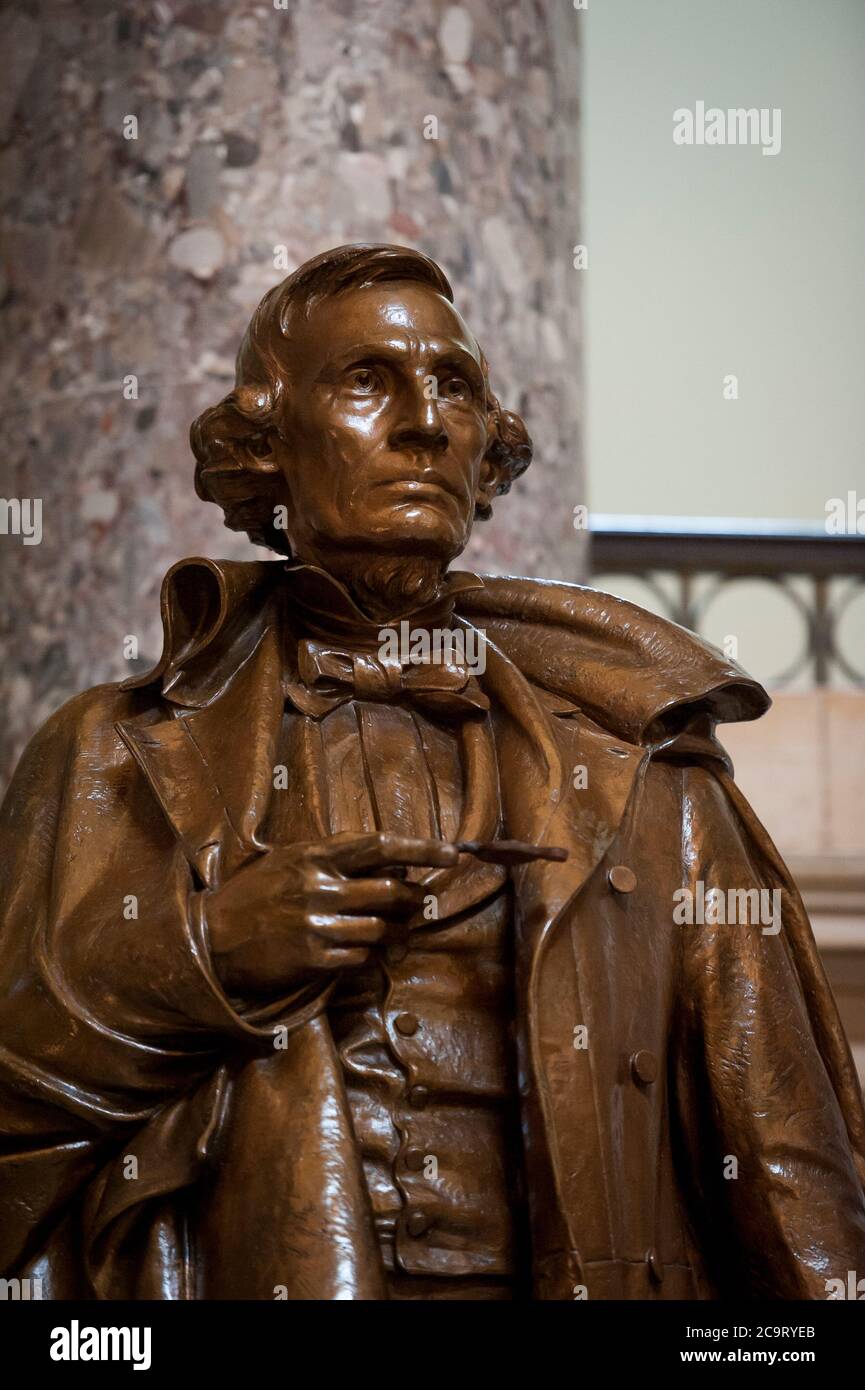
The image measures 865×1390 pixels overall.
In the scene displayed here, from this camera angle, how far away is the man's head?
2477mm

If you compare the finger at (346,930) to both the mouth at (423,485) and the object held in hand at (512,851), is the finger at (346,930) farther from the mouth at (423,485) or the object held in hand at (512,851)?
the mouth at (423,485)

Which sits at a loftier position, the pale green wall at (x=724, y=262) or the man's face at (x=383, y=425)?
the pale green wall at (x=724, y=262)

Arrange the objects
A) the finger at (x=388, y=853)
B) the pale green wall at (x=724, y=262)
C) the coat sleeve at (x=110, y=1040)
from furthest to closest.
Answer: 1. the pale green wall at (x=724, y=262)
2. the coat sleeve at (x=110, y=1040)
3. the finger at (x=388, y=853)

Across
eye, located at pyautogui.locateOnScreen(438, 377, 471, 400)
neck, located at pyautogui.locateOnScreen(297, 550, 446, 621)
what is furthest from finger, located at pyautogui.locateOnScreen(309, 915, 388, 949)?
eye, located at pyautogui.locateOnScreen(438, 377, 471, 400)

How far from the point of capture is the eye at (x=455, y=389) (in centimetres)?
255

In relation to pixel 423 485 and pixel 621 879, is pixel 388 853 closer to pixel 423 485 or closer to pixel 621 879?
pixel 621 879

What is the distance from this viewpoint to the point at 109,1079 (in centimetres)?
229

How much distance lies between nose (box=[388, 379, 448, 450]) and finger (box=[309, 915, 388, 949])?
601 millimetres

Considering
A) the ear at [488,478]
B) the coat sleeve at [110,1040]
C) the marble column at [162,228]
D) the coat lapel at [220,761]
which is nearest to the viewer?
the coat sleeve at [110,1040]

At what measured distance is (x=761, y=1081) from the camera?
2457mm

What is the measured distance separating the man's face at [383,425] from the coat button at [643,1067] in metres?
0.64

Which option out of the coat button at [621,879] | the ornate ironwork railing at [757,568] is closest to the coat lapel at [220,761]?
the coat button at [621,879]

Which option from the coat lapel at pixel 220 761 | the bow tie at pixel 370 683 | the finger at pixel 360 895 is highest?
the bow tie at pixel 370 683
